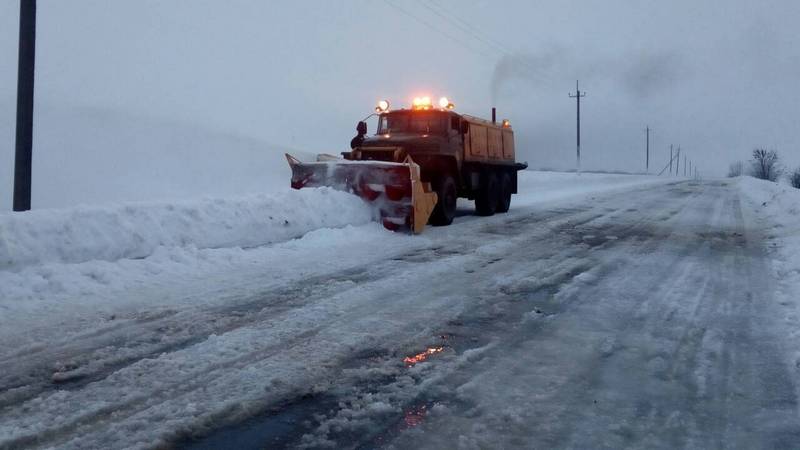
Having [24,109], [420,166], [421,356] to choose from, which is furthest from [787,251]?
[24,109]

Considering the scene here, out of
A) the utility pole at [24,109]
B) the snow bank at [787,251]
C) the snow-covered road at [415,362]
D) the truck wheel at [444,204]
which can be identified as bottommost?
the snow-covered road at [415,362]

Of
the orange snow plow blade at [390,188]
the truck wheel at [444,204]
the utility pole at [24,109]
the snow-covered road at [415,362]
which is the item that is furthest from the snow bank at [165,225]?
the utility pole at [24,109]

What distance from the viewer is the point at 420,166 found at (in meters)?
13.3

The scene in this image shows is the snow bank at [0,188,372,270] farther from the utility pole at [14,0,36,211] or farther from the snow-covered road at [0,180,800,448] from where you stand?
the utility pole at [14,0,36,211]

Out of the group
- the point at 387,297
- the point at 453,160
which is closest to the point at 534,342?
the point at 387,297

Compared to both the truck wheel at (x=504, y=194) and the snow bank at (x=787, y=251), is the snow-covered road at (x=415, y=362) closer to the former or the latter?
the snow bank at (x=787, y=251)

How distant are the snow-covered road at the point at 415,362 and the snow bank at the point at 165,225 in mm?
1075

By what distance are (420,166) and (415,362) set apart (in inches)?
371

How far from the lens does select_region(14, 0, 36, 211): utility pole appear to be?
8.97 meters

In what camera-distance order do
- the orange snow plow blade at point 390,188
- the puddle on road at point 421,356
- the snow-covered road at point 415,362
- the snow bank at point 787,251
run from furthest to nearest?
1. the orange snow plow blade at point 390,188
2. the snow bank at point 787,251
3. the puddle on road at point 421,356
4. the snow-covered road at point 415,362

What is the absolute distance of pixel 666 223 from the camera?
45.9 feet

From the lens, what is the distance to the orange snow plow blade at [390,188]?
436 inches

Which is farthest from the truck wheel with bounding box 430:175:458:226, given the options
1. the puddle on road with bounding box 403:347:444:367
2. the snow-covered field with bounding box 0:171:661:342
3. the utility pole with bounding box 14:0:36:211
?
the puddle on road with bounding box 403:347:444:367

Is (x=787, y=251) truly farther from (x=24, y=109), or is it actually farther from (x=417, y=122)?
(x=24, y=109)
